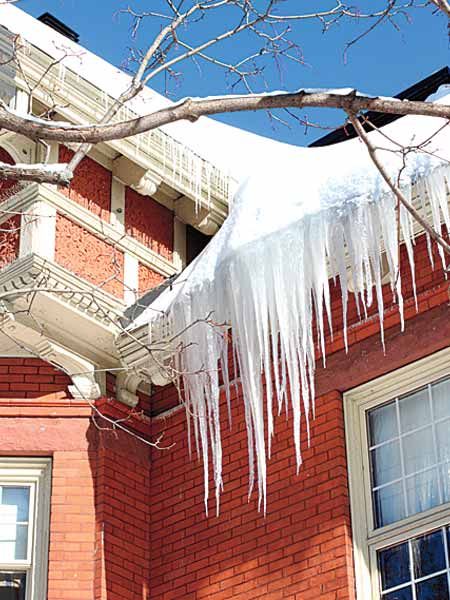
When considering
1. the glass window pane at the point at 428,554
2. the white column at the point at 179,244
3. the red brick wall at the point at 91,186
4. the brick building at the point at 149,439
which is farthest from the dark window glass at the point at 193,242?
the glass window pane at the point at 428,554

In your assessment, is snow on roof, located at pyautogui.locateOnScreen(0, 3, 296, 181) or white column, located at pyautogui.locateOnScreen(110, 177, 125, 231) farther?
snow on roof, located at pyautogui.locateOnScreen(0, 3, 296, 181)

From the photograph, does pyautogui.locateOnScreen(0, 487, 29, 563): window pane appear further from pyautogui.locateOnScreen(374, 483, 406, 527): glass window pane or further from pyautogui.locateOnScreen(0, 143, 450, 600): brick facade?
pyautogui.locateOnScreen(374, 483, 406, 527): glass window pane

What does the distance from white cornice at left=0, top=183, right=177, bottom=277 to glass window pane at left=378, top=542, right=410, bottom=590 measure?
112 inches

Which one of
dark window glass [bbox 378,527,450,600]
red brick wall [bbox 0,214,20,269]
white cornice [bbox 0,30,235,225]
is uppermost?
white cornice [bbox 0,30,235,225]

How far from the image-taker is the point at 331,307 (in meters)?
9.65

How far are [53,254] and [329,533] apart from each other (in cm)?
284

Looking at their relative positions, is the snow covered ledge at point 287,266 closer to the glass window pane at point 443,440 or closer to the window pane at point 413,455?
the window pane at point 413,455

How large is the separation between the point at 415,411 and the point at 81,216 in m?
2.95

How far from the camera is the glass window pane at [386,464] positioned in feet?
29.5

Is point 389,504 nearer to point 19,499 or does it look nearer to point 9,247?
point 19,499

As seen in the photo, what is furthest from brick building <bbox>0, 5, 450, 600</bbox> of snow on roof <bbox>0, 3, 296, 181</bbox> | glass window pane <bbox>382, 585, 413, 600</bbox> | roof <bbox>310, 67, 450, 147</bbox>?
→ roof <bbox>310, 67, 450, 147</bbox>

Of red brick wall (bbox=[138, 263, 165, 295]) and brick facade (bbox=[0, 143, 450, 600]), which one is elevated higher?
red brick wall (bbox=[138, 263, 165, 295])

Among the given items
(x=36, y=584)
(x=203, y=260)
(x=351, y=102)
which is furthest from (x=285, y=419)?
(x=351, y=102)

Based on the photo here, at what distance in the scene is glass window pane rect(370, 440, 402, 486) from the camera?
29.5 feet
